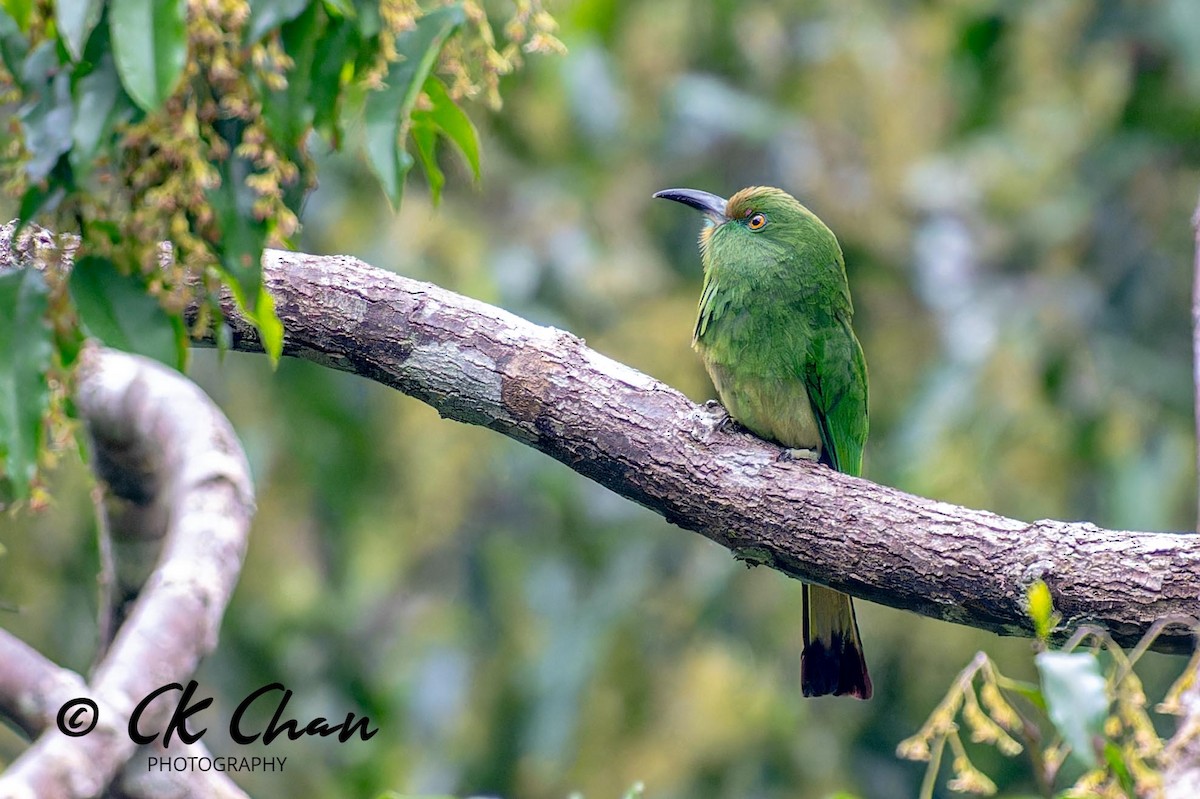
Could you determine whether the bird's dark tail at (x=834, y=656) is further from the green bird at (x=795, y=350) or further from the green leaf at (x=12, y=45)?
the green leaf at (x=12, y=45)

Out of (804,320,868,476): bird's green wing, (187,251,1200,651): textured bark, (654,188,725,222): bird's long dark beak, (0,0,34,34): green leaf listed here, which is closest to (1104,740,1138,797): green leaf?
(187,251,1200,651): textured bark

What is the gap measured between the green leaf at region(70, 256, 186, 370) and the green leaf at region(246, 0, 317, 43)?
1.20 ft

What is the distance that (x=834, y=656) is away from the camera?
9.90 feet

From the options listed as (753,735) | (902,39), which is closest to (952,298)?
(902,39)

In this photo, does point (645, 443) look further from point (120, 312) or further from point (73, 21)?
point (73, 21)

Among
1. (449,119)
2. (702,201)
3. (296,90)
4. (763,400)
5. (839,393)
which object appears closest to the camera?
(296,90)

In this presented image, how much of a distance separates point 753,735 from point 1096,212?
9.65 feet

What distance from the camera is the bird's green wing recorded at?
128 inches

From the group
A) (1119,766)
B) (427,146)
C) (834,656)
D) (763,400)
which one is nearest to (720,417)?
(763,400)

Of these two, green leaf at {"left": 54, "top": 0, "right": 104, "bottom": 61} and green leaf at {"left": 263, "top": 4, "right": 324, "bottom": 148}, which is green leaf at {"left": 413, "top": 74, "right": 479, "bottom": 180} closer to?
green leaf at {"left": 263, "top": 4, "right": 324, "bottom": 148}

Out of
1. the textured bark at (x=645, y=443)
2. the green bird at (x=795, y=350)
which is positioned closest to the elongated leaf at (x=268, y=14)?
the textured bark at (x=645, y=443)

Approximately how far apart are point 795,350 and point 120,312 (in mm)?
1775

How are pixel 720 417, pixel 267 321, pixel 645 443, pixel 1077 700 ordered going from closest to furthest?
pixel 1077 700 < pixel 267 321 < pixel 645 443 < pixel 720 417

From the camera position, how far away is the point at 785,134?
5797mm
